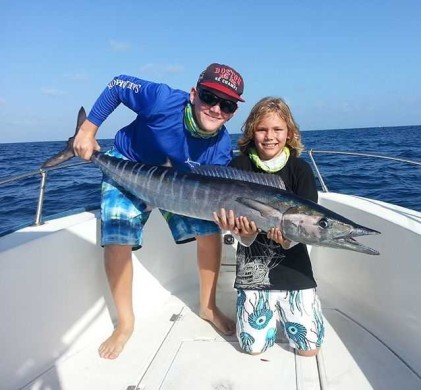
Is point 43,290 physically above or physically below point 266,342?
above

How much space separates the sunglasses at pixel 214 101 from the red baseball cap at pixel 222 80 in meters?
0.04

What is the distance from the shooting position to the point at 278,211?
7.22 feet

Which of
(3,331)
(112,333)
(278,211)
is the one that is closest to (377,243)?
(278,211)

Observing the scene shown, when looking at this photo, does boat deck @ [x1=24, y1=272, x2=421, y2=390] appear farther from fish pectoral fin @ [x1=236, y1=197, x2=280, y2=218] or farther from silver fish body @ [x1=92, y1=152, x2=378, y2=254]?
fish pectoral fin @ [x1=236, y1=197, x2=280, y2=218]

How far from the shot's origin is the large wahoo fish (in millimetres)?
2096

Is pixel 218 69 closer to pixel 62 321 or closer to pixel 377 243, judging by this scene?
pixel 377 243

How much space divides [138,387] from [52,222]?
1262 mm

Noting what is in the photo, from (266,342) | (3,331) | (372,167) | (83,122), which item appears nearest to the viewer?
(3,331)

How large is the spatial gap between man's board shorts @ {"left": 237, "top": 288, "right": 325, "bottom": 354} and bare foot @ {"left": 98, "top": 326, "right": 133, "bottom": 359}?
795 millimetres

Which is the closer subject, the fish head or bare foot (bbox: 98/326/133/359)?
the fish head

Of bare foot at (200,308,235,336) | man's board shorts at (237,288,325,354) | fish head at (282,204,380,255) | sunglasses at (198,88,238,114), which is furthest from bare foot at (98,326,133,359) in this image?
sunglasses at (198,88,238,114)

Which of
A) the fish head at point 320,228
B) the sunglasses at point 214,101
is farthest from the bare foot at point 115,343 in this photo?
the sunglasses at point 214,101

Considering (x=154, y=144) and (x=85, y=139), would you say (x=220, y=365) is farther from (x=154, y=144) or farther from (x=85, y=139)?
(x=85, y=139)

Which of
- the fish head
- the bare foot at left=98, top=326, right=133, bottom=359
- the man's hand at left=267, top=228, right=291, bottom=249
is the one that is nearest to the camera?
the fish head
